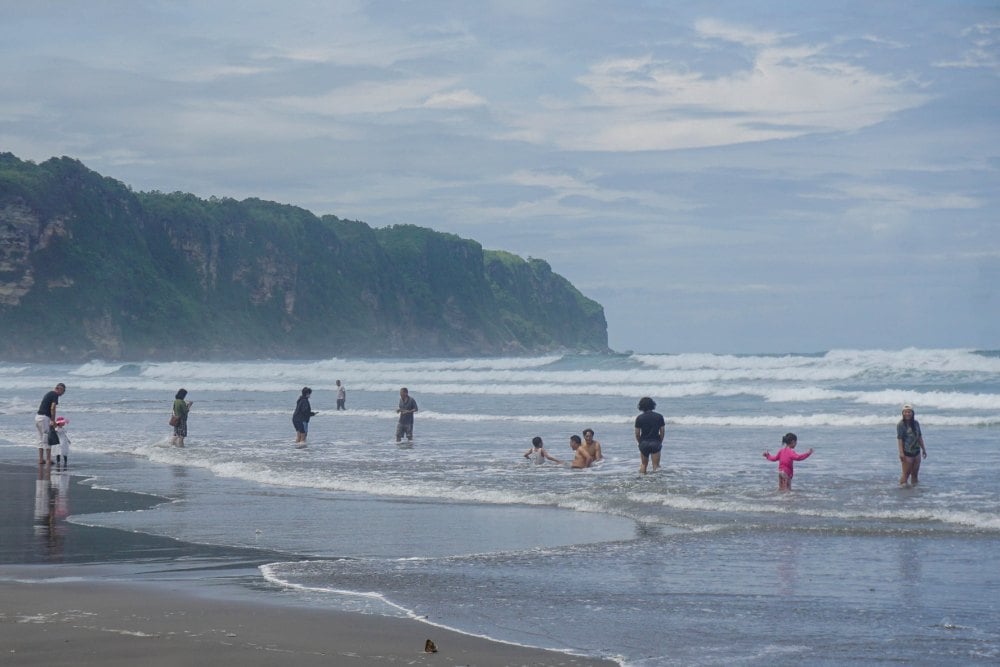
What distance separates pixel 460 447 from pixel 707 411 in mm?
11968

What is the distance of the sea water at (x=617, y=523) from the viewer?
7312 millimetres

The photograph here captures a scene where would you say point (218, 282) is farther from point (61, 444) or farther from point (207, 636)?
point (207, 636)

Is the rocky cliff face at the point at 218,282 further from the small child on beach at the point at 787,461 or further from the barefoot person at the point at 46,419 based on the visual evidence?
the small child on beach at the point at 787,461

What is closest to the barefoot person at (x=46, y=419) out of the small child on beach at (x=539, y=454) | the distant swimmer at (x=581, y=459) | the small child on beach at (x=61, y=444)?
the small child on beach at (x=61, y=444)

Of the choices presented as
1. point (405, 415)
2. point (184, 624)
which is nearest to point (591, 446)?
point (405, 415)

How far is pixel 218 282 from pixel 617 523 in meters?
108

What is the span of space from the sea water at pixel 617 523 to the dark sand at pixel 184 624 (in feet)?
1.27

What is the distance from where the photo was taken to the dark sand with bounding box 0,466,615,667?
630 centimetres

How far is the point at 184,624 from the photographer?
7016mm

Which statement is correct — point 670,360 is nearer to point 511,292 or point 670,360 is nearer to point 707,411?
point 707,411

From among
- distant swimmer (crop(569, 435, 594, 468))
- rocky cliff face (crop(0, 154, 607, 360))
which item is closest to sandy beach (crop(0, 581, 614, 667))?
distant swimmer (crop(569, 435, 594, 468))

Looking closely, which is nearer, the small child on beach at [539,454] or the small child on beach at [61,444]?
the small child on beach at [539,454]

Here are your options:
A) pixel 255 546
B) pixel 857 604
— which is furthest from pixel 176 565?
pixel 857 604

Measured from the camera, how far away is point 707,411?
106 feet
